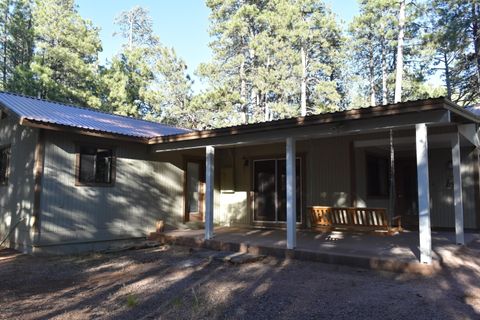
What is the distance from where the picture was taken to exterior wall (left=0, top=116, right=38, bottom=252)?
812 centimetres

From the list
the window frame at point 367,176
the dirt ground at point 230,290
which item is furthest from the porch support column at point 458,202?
the window frame at point 367,176

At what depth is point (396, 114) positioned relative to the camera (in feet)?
19.5

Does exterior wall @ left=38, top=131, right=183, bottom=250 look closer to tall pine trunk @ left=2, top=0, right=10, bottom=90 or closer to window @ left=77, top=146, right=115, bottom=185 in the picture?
window @ left=77, top=146, right=115, bottom=185

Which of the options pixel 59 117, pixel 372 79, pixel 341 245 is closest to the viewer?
pixel 341 245

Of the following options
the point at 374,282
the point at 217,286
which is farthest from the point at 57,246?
the point at 374,282

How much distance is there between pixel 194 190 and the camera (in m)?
11.3

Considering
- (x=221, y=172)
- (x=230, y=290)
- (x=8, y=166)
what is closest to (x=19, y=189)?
(x=8, y=166)

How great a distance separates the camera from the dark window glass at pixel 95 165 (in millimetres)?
8664

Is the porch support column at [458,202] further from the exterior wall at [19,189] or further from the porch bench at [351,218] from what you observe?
the exterior wall at [19,189]

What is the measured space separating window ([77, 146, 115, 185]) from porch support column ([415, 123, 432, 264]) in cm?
663

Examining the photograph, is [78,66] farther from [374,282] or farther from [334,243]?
[374,282]

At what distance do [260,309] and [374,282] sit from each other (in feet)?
6.26

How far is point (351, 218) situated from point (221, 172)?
187 inches

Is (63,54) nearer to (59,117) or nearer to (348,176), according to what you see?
(59,117)
